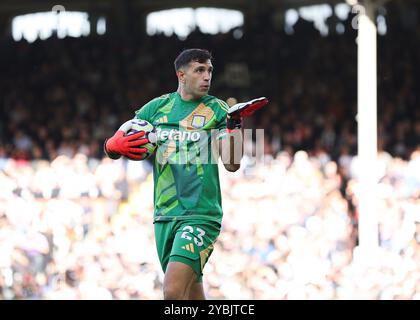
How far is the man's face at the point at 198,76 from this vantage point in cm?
747

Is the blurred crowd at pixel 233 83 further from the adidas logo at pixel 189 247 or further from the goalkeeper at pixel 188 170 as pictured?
the adidas logo at pixel 189 247

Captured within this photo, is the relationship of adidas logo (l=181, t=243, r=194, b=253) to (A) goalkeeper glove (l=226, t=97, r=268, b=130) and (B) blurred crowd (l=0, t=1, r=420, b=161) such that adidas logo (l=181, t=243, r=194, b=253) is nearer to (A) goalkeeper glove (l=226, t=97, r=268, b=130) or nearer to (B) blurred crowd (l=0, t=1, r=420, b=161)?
(A) goalkeeper glove (l=226, t=97, r=268, b=130)

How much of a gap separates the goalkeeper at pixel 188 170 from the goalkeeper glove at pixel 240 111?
11 centimetres

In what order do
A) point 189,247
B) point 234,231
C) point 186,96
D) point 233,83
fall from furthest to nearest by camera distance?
1. point 233,83
2. point 234,231
3. point 186,96
4. point 189,247

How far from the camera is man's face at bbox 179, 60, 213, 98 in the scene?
7.47 m

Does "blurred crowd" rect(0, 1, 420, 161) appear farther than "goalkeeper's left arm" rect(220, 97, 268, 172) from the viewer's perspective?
Yes

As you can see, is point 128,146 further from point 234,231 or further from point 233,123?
point 234,231

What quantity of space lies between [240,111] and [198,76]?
1.85 feet

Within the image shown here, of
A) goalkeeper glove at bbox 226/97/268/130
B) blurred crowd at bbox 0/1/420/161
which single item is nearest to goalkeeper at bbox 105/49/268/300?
goalkeeper glove at bbox 226/97/268/130

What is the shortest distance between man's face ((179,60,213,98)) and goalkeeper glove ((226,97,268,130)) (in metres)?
0.40

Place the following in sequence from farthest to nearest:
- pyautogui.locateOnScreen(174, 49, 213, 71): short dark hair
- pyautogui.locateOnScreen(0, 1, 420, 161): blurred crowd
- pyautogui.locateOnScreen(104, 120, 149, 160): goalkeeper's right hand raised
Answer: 1. pyautogui.locateOnScreen(0, 1, 420, 161): blurred crowd
2. pyautogui.locateOnScreen(174, 49, 213, 71): short dark hair
3. pyautogui.locateOnScreen(104, 120, 149, 160): goalkeeper's right hand raised

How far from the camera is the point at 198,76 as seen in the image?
7.49 m

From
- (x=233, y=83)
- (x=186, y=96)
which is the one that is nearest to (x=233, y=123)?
(x=186, y=96)

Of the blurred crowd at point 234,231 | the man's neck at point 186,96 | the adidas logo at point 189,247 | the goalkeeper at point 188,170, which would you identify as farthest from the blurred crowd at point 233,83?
the adidas logo at point 189,247
